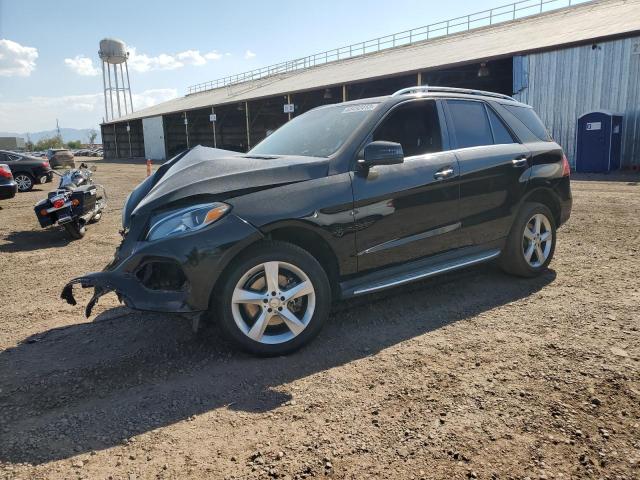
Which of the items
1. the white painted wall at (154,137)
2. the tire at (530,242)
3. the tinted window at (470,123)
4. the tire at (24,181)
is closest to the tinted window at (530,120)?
the tinted window at (470,123)

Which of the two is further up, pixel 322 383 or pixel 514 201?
pixel 514 201

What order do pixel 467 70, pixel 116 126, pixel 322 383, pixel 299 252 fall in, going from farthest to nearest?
pixel 116 126 < pixel 467 70 < pixel 299 252 < pixel 322 383

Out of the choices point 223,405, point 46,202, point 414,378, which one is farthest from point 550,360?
point 46,202

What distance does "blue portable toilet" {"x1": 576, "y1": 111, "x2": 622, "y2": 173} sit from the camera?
1617 cm

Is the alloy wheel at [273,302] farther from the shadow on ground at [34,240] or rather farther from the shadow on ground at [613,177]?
the shadow on ground at [613,177]

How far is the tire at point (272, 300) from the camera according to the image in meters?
3.11

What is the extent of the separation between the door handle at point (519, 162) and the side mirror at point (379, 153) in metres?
1.65

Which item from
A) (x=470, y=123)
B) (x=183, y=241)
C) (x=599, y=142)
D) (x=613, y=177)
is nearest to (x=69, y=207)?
(x=183, y=241)

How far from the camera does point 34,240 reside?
25.4 ft

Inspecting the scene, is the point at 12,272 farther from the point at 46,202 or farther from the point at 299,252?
the point at 299,252

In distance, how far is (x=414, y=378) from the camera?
2.94 m

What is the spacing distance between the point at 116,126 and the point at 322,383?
2415 inches

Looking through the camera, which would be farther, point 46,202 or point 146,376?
point 46,202

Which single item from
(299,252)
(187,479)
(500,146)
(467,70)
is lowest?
(187,479)
